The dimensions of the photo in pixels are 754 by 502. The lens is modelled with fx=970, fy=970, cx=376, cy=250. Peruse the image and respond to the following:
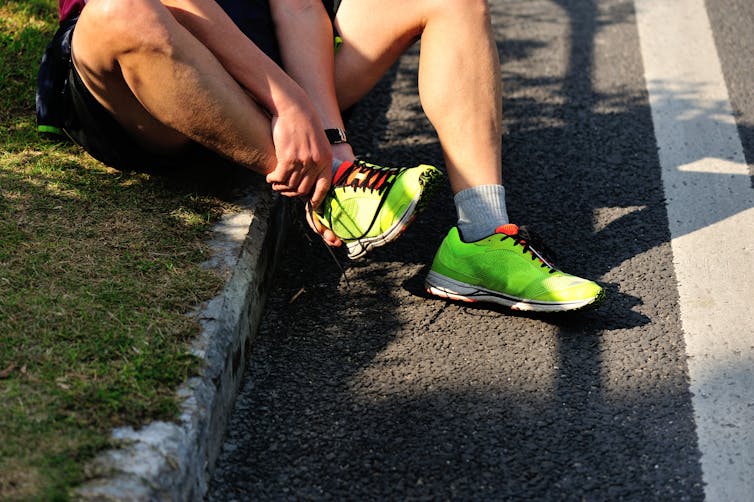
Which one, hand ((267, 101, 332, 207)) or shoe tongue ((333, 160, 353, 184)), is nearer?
hand ((267, 101, 332, 207))

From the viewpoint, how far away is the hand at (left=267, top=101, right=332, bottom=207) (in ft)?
8.97

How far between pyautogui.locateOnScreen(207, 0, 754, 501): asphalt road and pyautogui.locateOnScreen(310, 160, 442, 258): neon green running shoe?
0.91 feet

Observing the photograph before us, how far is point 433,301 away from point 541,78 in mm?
1894

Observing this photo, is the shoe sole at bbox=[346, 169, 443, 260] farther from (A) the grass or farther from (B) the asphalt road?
(A) the grass

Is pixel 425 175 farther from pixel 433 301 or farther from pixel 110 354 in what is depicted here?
pixel 110 354

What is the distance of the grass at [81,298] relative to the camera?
210 cm

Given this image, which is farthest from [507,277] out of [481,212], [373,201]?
[373,201]

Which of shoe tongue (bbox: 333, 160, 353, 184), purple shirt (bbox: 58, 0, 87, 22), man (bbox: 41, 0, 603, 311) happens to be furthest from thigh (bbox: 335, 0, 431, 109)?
purple shirt (bbox: 58, 0, 87, 22)

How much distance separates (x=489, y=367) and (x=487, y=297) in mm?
277

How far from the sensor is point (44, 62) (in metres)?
3.07

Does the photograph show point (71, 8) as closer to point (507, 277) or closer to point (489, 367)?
point (507, 277)

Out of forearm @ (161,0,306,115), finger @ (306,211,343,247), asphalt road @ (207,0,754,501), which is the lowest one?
asphalt road @ (207,0,754,501)

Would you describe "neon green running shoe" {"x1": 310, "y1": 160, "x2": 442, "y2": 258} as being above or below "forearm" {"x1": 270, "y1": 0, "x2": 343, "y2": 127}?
below

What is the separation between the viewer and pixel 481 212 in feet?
9.82
